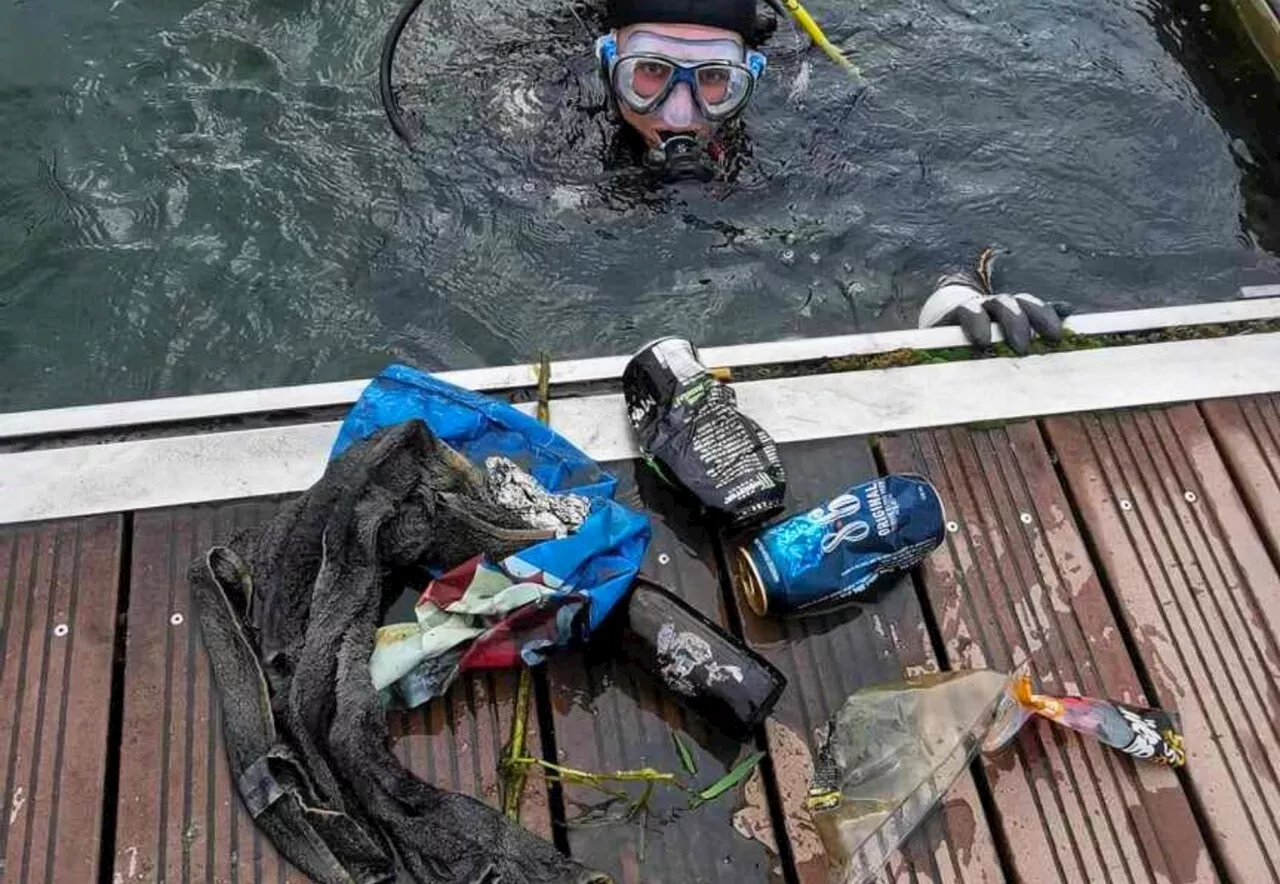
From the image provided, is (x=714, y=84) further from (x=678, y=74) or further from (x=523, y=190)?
(x=523, y=190)

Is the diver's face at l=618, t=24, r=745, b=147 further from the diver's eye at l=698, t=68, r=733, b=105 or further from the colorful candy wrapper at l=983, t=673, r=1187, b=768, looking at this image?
the colorful candy wrapper at l=983, t=673, r=1187, b=768

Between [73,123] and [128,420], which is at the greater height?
[73,123]

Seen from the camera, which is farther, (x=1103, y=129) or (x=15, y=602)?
(x=1103, y=129)

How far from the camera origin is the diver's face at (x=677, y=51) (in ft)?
12.5

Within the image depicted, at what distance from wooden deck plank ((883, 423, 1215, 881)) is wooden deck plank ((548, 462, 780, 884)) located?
21.5 inches

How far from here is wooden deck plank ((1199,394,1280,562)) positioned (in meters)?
2.81

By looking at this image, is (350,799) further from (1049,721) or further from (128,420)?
(1049,721)

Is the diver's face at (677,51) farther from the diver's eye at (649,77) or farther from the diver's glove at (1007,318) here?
the diver's glove at (1007,318)

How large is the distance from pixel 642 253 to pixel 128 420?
5.66ft

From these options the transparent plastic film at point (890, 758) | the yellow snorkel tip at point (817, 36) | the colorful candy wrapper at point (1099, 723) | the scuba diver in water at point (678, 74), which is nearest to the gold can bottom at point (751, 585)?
A: the transparent plastic film at point (890, 758)

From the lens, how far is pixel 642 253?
3.79 m

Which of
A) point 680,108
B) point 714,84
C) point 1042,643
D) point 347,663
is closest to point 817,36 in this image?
point 714,84

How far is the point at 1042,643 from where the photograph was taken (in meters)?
2.59

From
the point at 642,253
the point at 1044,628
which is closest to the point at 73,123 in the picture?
the point at 642,253
